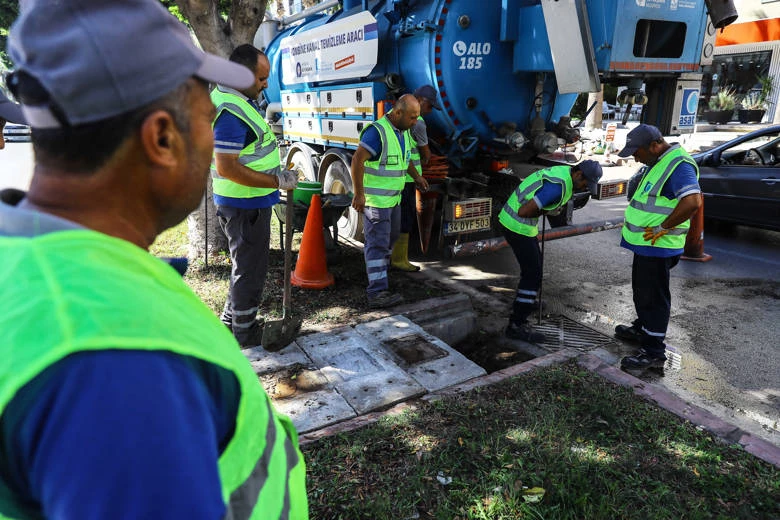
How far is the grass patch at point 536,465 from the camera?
8.05 ft

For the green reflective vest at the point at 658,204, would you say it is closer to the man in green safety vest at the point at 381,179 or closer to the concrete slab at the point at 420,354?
the concrete slab at the point at 420,354

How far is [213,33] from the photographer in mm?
5742

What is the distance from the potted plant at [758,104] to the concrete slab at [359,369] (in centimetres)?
1603

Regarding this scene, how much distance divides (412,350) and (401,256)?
84.2 inches

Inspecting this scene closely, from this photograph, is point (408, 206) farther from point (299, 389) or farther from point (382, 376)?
point (299, 389)

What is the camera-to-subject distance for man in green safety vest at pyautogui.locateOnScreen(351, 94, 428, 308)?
4637 mm

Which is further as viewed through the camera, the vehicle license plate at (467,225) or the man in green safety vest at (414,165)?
the vehicle license plate at (467,225)

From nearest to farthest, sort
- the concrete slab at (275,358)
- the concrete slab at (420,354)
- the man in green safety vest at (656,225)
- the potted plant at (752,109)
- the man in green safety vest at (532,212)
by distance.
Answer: the concrete slab at (420,354) → the concrete slab at (275,358) → the man in green safety vest at (656,225) → the man in green safety vest at (532,212) → the potted plant at (752,109)

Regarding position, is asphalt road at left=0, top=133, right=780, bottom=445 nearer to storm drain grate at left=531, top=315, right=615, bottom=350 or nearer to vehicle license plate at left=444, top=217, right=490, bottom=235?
storm drain grate at left=531, top=315, right=615, bottom=350

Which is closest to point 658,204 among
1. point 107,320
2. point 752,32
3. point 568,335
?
point 568,335

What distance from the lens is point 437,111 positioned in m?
5.18

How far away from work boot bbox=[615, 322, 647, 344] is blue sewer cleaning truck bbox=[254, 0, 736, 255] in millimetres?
1284

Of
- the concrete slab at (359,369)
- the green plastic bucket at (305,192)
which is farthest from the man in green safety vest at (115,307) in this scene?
the green plastic bucket at (305,192)

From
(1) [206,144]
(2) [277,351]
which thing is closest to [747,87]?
(2) [277,351]
